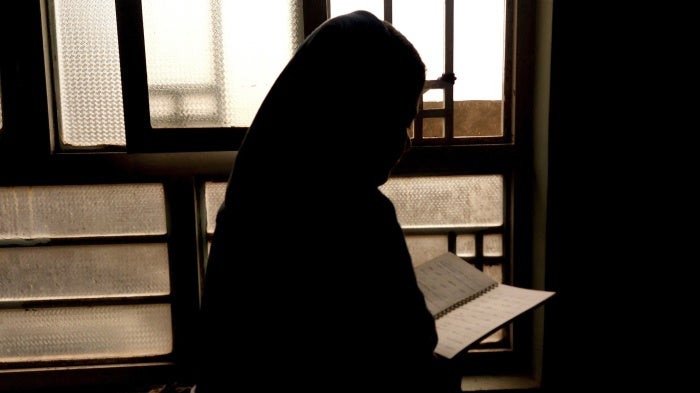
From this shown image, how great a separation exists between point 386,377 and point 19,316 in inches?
55.5

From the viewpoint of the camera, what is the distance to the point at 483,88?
1.66 m

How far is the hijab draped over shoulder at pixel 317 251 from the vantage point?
2.65 feet

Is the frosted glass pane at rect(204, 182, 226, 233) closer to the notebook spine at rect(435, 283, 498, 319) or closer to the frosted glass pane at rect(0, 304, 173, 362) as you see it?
the frosted glass pane at rect(0, 304, 173, 362)

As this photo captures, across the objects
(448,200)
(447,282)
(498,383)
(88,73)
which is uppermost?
(88,73)

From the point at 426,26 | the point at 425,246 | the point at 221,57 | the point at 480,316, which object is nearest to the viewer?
the point at 480,316

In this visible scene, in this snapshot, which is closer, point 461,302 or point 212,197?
point 461,302

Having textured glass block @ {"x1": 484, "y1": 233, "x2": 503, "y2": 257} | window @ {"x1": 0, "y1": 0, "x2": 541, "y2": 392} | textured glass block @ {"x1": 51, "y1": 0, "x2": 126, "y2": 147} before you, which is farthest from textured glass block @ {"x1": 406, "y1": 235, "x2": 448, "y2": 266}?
textured glass block @ {"x1": 51, "y1": 0, "x2": 126, "y2": 147}

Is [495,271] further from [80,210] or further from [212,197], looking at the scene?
[80,210]

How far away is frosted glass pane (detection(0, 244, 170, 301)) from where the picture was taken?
163 cm

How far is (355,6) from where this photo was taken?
63.1 inches

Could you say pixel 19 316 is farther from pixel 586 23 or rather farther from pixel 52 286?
pixel 586 23

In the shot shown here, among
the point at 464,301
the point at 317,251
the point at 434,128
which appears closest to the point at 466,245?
the point at 434,128

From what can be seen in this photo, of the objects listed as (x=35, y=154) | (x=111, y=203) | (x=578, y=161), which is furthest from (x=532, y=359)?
(x=35, y=154)

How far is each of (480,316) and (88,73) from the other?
4.56 ft
